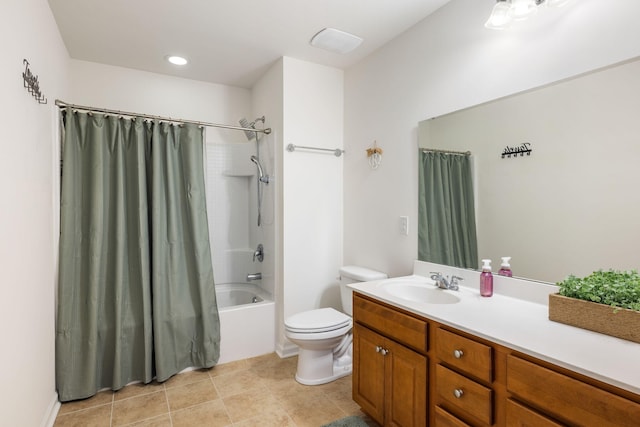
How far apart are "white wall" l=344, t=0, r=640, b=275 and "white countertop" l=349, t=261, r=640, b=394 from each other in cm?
67

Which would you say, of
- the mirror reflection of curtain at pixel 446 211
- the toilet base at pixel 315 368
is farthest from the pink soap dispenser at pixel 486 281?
the toilet base at pixel 315 368

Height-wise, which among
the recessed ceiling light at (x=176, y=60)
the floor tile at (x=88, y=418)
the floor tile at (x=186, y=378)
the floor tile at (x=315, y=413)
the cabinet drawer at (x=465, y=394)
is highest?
the recessed ceiling light at (x=176, y=60)

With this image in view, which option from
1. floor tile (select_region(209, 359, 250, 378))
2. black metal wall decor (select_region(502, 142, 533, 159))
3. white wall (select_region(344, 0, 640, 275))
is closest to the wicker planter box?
black metal wall decor (select_region(502, 142, 533, 159))

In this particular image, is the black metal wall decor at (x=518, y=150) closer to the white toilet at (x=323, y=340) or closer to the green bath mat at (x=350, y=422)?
the white toilet at (x=323, y=340)

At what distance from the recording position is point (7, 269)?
4.42 feet

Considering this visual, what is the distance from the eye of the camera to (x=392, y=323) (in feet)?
5.39

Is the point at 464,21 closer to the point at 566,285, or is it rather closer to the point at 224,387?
the point at 566,285

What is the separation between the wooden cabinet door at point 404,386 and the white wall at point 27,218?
5.28 feet

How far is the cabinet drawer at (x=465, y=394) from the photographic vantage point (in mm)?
1196

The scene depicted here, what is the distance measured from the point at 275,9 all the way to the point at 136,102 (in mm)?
1698

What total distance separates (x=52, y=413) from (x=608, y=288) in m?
2.89

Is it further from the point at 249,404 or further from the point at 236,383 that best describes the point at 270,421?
the point at 236,383

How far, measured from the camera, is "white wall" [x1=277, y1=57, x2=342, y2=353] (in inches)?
109

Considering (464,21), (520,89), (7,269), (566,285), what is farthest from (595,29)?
(7,269)
